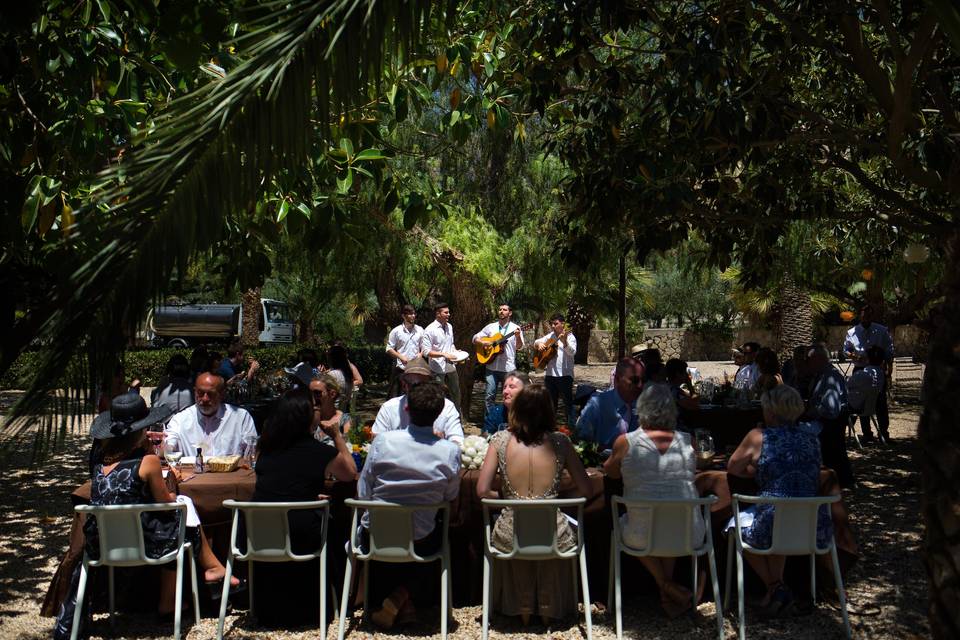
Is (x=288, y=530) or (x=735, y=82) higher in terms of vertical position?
(x=735, y=82)

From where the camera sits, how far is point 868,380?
40.0 ft

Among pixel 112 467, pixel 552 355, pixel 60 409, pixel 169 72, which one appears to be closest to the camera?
pixel 60 409

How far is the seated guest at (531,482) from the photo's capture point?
5473 mm

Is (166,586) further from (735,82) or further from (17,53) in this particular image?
(735,82)

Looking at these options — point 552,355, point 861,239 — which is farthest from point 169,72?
point 861,239

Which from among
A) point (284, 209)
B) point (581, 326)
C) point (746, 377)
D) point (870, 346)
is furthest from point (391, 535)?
point (581, 326)

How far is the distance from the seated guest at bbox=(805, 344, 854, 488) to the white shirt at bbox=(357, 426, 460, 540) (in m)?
4.85

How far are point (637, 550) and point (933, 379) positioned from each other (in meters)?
2.57

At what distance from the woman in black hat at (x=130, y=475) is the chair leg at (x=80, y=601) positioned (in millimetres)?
90

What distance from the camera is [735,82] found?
27.4 feet

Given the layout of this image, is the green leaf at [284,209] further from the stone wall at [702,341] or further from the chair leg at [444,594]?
the stone wall at [702,341]

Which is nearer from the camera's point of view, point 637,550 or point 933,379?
point 933,379

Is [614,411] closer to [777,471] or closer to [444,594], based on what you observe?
[777,471]

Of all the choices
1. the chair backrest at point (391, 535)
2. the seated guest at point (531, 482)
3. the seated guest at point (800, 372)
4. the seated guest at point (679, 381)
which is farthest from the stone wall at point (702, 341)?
the chair backrest at point (391, 535)
